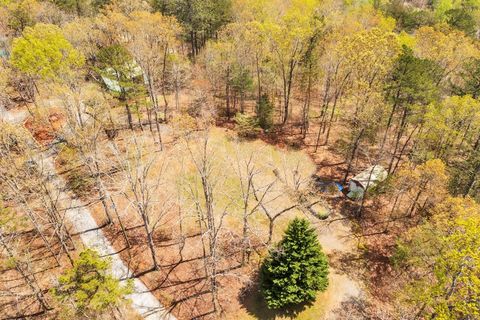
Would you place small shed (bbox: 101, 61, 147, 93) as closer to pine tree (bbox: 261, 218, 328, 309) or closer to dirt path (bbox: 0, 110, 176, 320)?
dirt path (bbox: 0, 110, 176, 320)

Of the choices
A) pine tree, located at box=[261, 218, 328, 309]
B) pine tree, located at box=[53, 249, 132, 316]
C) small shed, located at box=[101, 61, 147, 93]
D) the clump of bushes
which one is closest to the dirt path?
pine tree, located at box=[53, 249, 132, 316]

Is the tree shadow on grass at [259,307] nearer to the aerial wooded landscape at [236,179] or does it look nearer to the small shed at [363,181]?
the aerial wooded landscape at [236,179]

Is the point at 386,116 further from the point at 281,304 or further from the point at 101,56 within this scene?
the point at 101,56

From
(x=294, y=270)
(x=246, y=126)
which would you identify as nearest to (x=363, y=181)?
(x=294, y=270)

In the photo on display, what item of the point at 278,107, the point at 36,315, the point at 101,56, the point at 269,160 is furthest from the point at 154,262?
the point at 278,107

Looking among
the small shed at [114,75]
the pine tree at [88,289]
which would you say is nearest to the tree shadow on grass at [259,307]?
the pine tree at [88,289]
